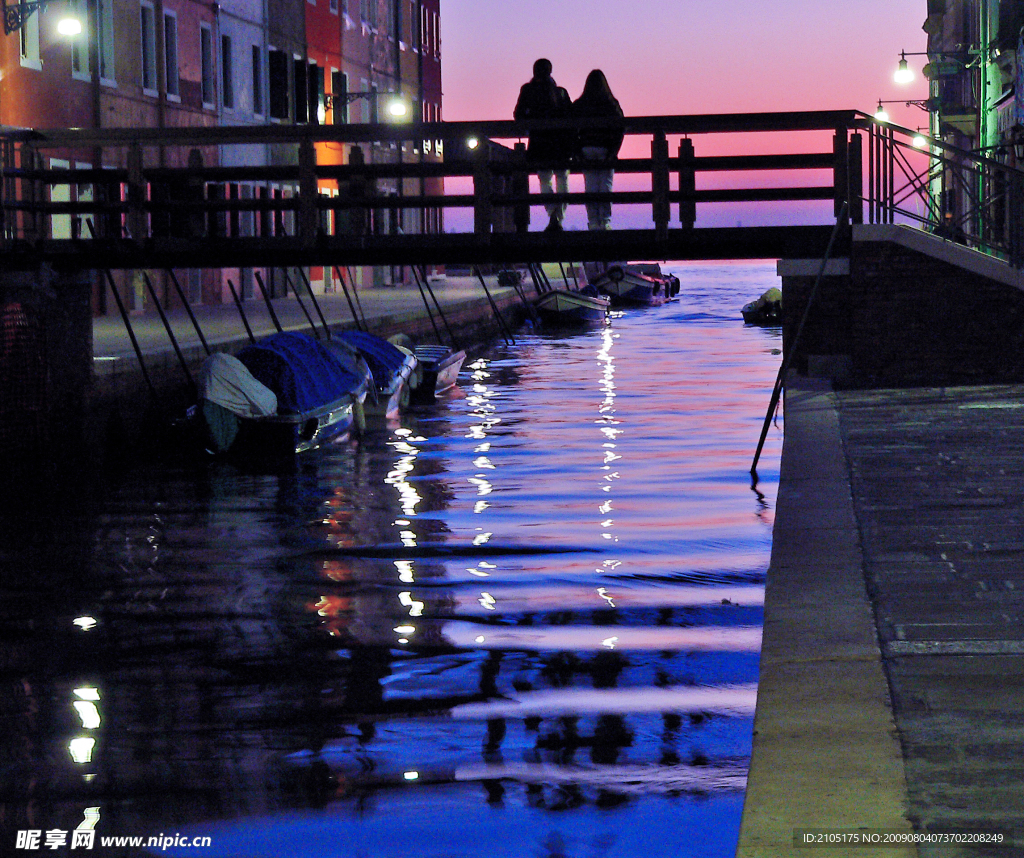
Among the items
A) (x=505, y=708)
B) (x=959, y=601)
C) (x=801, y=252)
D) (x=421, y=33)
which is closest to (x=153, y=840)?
(x=505, y=708)

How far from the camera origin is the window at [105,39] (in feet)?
87.6

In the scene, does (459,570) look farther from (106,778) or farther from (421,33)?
(421,33)

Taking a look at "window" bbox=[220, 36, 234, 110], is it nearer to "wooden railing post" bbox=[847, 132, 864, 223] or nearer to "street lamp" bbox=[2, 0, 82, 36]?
"street lamp" bbox=[2, 0, 82, 36]

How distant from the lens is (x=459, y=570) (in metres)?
10.9

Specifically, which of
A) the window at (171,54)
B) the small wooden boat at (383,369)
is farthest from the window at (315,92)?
the small wooden boat at (383,369)

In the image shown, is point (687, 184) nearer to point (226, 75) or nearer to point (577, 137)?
point (577, 137)

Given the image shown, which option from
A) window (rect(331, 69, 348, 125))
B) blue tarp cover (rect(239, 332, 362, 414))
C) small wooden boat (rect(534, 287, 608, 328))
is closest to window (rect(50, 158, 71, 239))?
blue tarp cover (rect(239, 332, 362, 414))

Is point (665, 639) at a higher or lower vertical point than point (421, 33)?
lower

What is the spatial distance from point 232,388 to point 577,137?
4.41m

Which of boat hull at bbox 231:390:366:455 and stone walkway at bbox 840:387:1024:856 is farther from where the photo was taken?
boat hull at bbox 231:390:366:455

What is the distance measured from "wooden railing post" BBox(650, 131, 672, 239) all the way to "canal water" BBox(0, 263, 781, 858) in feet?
7.41

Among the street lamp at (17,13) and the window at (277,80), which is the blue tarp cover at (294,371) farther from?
the window at (277,80)

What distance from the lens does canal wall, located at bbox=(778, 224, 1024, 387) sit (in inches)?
597

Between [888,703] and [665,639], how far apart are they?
3.13 m
